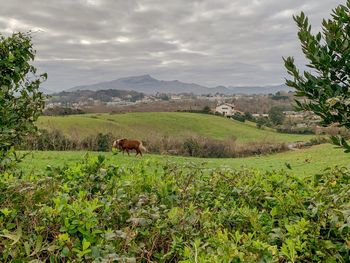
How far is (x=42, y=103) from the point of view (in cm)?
555

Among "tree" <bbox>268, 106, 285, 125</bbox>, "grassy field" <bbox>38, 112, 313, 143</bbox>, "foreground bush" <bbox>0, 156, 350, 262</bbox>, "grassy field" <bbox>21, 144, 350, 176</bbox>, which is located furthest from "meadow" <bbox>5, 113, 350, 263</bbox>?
"tree" <bbox>268, 106, 285, 125</bbox>

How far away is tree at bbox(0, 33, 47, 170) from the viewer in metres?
4.77

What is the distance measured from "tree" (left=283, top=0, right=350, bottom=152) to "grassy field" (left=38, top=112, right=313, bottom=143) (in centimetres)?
6887

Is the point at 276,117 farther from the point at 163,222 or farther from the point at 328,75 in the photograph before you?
the point at 163,222

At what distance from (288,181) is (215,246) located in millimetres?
2179

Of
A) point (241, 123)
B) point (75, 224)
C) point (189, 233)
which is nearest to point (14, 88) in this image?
point (75, 224)

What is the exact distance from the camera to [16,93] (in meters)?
5.28

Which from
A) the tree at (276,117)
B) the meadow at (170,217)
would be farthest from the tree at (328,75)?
the tree at (276,117)

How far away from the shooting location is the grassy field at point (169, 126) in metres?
76.1

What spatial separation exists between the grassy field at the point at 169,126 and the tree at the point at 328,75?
68.9 m

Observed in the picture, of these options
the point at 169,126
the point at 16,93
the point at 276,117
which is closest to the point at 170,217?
the point at 16,93

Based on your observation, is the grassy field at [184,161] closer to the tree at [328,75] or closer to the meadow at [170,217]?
the meadow at [170,217]

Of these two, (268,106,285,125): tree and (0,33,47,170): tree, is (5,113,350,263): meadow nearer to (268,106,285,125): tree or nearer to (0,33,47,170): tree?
(0,33,47,170): tree

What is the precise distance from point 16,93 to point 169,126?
84669 millimetres
